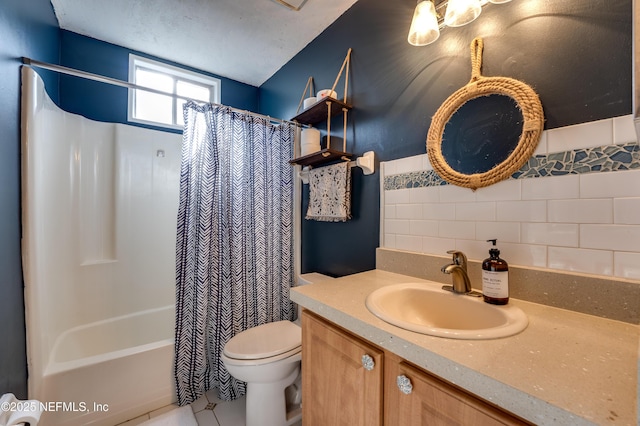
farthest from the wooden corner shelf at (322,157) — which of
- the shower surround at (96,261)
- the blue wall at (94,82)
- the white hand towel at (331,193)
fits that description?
the blue wall at (94,82)

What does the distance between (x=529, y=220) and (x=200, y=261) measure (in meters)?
1.58

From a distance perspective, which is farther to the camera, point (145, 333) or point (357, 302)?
point (145, 333)

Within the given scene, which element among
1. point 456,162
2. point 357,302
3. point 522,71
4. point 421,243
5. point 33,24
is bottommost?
point 357,302

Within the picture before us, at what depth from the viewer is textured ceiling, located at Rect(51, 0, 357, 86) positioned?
62.0 inches

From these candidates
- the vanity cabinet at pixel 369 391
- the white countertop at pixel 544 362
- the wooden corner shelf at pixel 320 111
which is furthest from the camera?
the wooden corner shelf at pixel 320 111

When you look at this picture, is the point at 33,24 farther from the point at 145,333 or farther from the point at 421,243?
the point at 421,243

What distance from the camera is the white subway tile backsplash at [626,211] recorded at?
2.14ft

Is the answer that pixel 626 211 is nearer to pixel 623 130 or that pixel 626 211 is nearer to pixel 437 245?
pixel 623 130

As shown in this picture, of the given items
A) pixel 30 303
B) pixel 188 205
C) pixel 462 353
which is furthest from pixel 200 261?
pixel 462 353

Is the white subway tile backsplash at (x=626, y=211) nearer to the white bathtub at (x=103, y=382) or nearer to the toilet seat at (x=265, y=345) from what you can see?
the toilet seat at (x=265, y=345)

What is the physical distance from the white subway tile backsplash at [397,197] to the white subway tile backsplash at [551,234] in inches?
18.4

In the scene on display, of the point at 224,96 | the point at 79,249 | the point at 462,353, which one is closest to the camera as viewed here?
the point at 462,353

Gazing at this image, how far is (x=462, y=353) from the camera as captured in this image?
1.68 feet

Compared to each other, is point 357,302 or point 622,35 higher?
point 622,35
